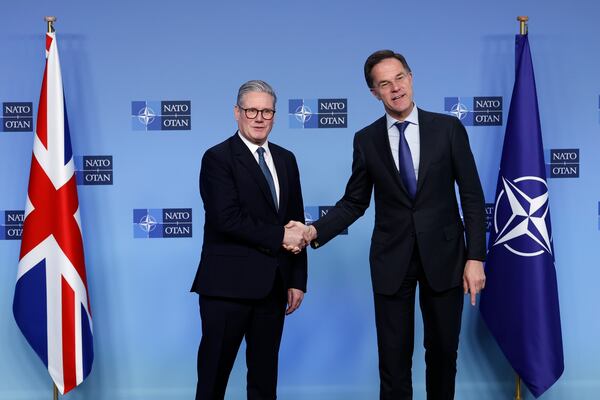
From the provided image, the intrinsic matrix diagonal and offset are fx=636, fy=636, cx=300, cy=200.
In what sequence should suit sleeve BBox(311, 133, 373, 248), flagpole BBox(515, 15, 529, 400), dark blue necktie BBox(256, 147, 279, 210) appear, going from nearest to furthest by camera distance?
1. dark blue necktie BBox(256, 147, 279, 210)
2. suit sleeve BBox(311, 133, 373, 248)
3. flagpole BBox(515, 15, 529, 400)

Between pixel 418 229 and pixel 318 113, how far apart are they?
1.34 meters

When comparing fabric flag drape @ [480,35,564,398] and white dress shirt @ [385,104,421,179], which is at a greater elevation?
white dress shirt @ [385,104,421,179]

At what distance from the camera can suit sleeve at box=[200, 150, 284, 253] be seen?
7.51 ft

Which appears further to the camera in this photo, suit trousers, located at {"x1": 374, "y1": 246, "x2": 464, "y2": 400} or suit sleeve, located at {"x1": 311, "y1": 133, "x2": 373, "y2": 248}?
suit sleeve, located at {"x1": 311, "y1": 133, "x2": 373, "y2": 248}

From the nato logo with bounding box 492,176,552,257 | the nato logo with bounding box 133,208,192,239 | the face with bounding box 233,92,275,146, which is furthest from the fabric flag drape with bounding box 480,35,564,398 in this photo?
the nato logo with bounding box 133,208,192,239

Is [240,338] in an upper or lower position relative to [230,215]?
lower

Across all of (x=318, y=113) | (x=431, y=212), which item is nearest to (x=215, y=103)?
(x=318, y=113)

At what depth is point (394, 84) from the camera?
91.0 inches

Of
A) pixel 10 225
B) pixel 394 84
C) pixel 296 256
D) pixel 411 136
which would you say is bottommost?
pixel 296 256

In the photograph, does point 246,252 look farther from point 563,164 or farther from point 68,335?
point 563,164

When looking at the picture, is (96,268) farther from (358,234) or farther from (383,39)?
(383,39)

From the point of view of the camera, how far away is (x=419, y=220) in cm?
227

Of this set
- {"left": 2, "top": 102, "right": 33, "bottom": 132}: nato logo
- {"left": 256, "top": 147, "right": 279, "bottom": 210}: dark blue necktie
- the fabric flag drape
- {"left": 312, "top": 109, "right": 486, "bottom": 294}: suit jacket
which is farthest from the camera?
{"left": 2, "top": 102, "right": 33, "bottom": 132}: nato logo

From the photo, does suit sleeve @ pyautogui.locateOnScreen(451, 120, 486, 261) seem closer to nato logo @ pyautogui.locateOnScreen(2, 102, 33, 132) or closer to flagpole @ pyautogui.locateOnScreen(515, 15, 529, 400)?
flagpole @ pyautogui.locateOnScreen(515, 15, 529, 400)
